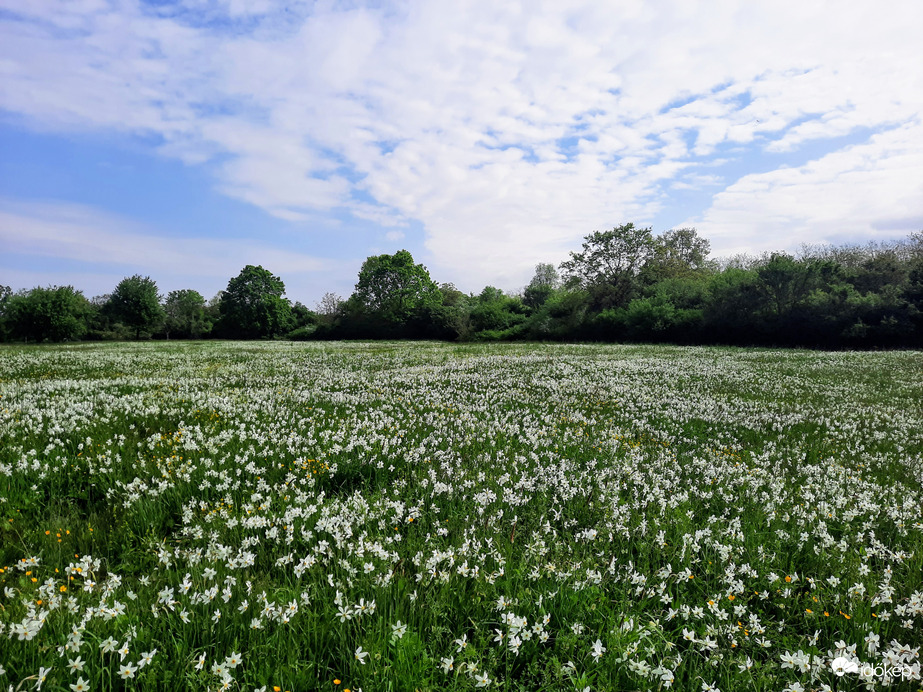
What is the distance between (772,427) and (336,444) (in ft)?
28.0

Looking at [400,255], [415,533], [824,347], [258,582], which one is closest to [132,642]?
[258,582]

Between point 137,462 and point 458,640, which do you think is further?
point 137,462

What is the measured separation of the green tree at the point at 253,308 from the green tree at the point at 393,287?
16.0 meters

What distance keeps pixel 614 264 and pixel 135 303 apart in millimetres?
77301

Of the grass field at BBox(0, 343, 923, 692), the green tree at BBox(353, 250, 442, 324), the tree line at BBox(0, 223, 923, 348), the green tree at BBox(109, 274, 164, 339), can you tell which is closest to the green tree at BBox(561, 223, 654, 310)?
the tree line at BBox(0, 223, 923, 348)

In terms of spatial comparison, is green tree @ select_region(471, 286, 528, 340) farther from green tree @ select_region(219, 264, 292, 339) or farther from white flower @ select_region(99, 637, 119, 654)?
white flower @ select_region(99, 637, 119, 654)

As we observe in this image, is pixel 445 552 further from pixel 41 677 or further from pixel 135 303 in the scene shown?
pixel 135 303

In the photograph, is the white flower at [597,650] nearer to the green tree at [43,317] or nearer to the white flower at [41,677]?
the white flower at [41,677]

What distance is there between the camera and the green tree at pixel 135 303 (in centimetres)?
7475

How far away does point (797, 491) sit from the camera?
5.57 m

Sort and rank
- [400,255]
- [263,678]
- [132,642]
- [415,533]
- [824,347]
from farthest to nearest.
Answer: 1. [400,255]
2. [824,347]
3. [415,533]
4. [132,642]
5. [263,678]

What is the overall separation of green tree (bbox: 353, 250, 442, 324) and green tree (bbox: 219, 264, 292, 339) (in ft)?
52.4

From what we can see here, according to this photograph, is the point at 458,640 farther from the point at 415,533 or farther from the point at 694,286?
the point at 694,286

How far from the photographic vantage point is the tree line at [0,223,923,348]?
127ft
